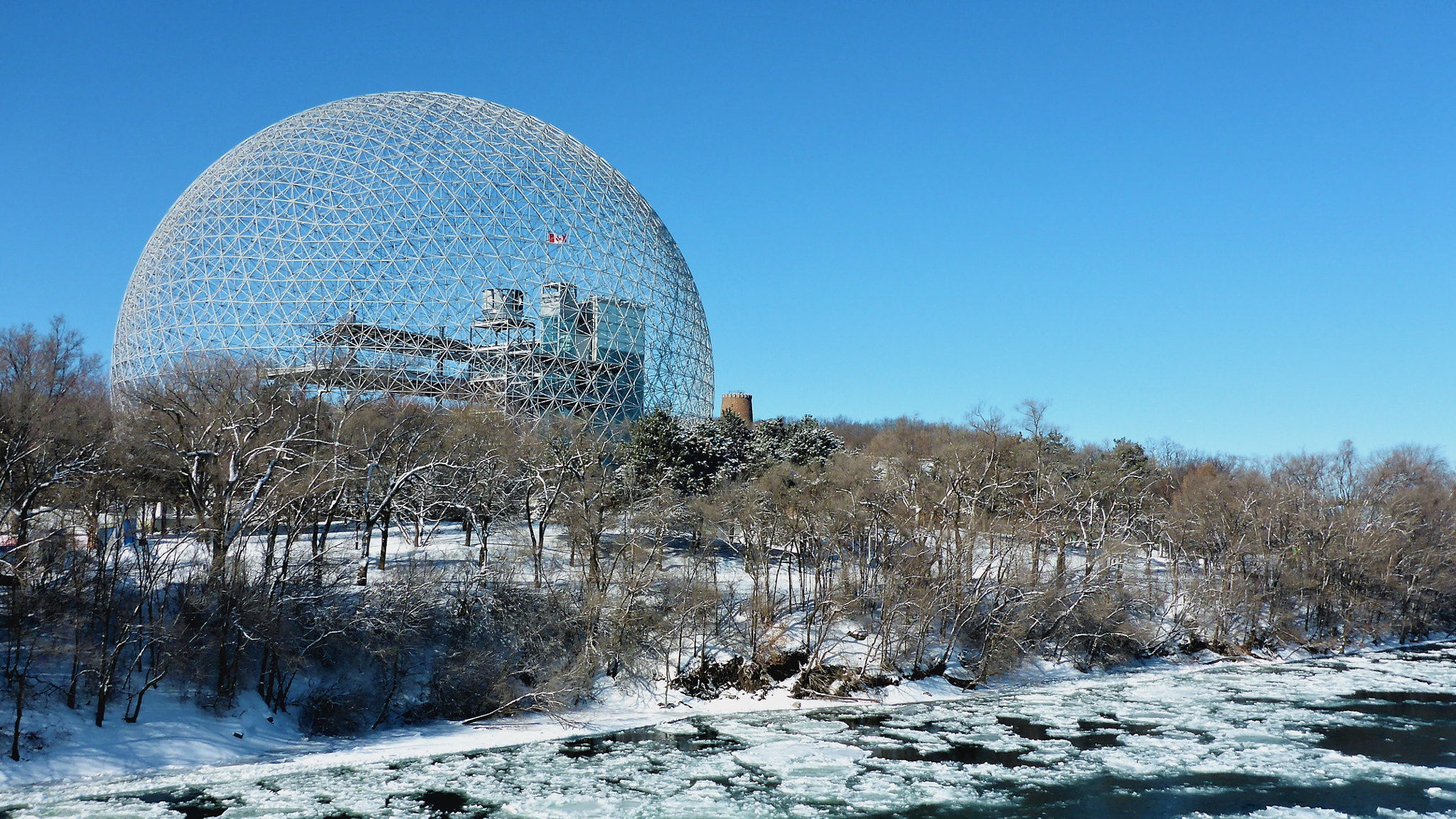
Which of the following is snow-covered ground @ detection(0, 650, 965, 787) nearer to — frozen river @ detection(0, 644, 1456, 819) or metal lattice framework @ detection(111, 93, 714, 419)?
frozen river @ detection(0, 644, 1456, 819)

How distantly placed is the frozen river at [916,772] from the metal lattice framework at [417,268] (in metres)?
18.3

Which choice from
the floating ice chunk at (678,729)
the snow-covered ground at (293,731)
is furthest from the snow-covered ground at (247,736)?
the floating ice chunk at (678,729)

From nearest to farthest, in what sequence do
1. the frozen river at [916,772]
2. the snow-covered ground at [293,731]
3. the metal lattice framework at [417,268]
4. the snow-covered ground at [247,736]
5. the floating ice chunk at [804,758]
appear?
the frozen river at [916,772] < the snow-covered ground at [247,736] < the snow-covered ground at [293,731] < the floating ice chunk at [804,758] < the metal lattice framework at [417,268]

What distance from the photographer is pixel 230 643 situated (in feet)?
68.6

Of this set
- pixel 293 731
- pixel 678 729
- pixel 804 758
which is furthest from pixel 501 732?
pixel 804 758

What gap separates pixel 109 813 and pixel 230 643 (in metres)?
5.70

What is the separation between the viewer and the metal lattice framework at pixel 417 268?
38562 mm

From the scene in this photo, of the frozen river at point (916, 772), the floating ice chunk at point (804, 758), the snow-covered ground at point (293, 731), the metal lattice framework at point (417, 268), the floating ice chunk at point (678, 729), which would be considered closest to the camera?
the frozen river at point (916, 772)

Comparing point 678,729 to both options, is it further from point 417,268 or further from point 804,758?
point 417,268

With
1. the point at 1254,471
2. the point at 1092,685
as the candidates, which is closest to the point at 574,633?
the point at 1092,685

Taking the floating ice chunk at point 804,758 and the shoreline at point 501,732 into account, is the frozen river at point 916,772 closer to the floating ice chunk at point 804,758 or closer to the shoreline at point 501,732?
the floating ice chunk at point 804,758

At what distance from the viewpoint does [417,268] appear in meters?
39.2

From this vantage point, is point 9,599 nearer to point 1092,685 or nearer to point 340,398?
point 340,398

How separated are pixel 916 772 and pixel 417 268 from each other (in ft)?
97.5
